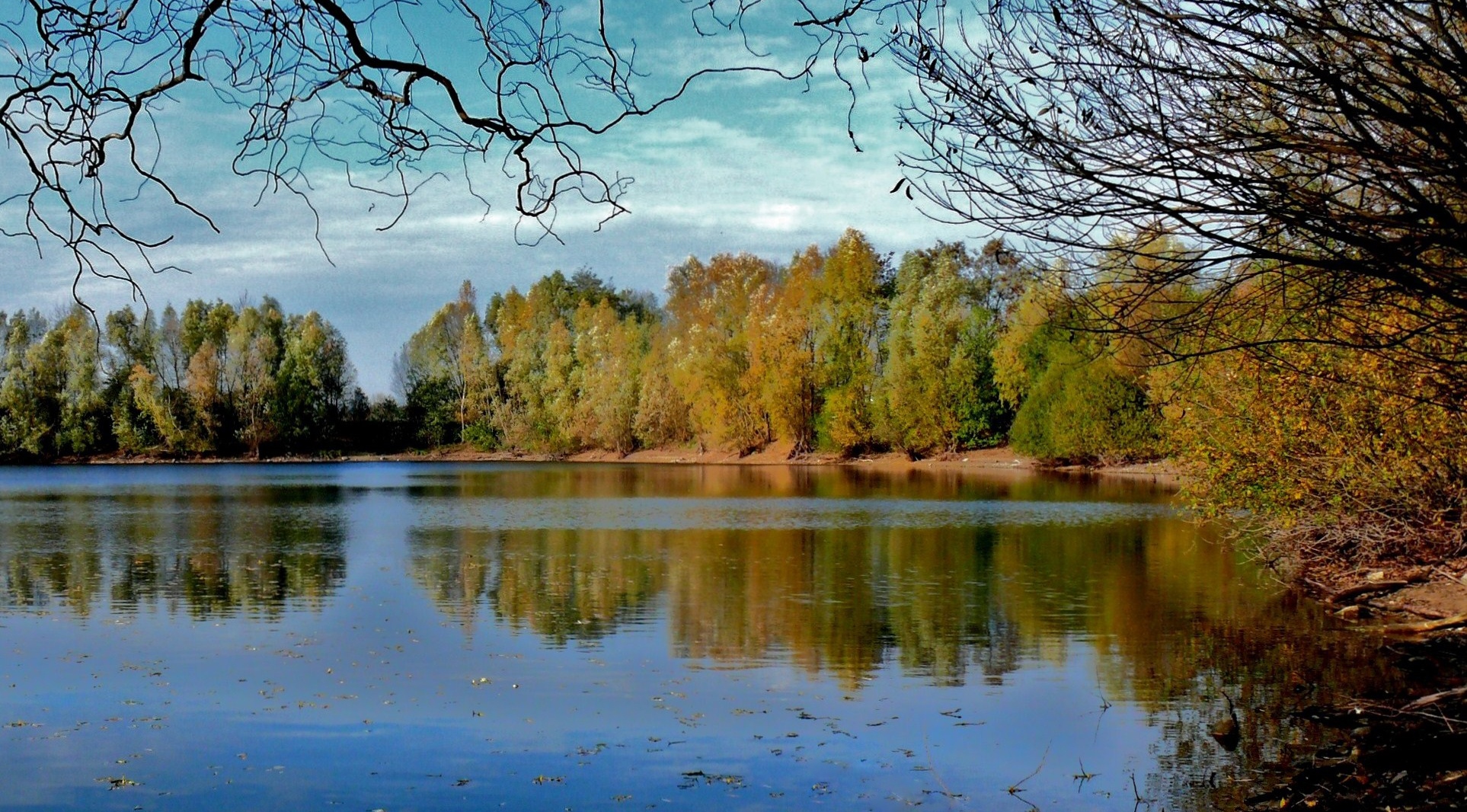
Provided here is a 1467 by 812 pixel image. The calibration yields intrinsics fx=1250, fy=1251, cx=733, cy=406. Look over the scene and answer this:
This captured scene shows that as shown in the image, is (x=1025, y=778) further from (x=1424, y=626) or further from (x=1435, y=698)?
(x=1424, y=626)

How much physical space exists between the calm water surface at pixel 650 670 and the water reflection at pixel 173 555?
15 centimetres

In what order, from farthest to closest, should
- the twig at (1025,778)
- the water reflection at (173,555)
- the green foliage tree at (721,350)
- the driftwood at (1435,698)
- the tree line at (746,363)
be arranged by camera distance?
the green foliage tree at (721,350) → the tree line at (746,363) → the water reflection at (173,555) → the twig at (1025,778) → the driftwood at (1435,698)

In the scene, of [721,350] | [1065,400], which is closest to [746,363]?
[721,350]

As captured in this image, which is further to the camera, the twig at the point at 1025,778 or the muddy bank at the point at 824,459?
the muddy bank at the point at 824,459

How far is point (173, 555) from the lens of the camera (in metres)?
23.2

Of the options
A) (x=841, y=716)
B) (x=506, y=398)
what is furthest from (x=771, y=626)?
(x=506, y=398)

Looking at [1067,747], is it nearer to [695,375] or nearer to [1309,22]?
[1309,22]

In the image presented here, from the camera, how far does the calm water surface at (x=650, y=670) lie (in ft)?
27.9

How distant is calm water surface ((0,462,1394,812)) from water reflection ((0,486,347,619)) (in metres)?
0.15

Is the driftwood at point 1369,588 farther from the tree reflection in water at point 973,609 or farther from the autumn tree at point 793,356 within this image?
the autumn tree at point 793,356

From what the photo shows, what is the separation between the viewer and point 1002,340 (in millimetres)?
56781

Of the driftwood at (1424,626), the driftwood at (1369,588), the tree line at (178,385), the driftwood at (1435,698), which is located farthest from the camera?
the tree line at (178,385)

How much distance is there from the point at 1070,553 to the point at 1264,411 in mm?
7993

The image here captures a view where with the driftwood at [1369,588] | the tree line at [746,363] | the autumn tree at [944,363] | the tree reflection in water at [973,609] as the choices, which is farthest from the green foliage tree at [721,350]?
the driftwood at [1369,588]
